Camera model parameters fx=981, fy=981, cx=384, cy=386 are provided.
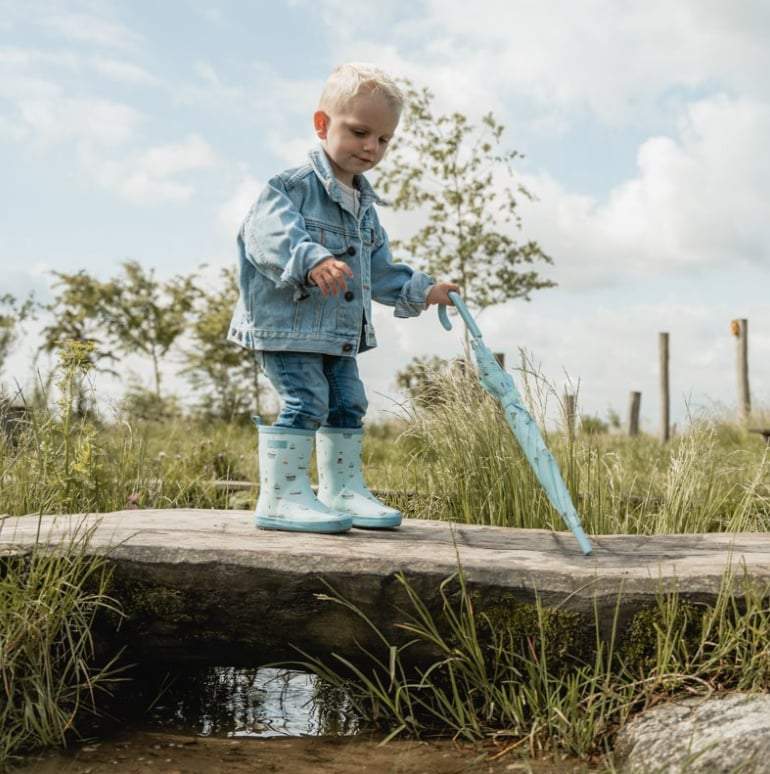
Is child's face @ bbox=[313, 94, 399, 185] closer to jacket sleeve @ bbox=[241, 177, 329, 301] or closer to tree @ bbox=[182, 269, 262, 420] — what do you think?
jacket sleeve @ bbox=[241, 177, 329, 301]

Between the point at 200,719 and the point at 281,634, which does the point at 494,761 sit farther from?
the point at 200,719

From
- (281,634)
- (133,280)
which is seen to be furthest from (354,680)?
(133,280)

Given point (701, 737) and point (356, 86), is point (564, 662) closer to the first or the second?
point (701, 737)

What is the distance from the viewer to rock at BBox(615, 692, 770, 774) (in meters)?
2.61

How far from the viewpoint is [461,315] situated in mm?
3701

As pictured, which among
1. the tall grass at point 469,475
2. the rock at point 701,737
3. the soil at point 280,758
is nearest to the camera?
the rock at point 701,737

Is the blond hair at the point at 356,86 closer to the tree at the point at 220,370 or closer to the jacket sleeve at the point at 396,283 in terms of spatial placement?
the jacket sleeve at the point at 396,283

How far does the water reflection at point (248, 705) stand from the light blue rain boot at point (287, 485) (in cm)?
55

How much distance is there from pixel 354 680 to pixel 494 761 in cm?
73

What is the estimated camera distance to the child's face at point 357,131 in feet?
11.3

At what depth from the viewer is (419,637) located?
312cm

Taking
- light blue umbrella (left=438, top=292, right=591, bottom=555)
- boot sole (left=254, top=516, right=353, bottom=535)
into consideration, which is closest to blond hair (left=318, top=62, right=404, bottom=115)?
light blue umbrella (left=438, top=292, right=591, bottom=555)

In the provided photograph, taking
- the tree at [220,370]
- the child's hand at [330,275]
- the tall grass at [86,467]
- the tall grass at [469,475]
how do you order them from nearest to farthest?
the child's hand at [330,275] < the tall grass at [86,467] < the tall grass at [469,475] < the tree at [220,370]

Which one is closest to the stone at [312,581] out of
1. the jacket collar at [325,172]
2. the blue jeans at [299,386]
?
the blue jeans at [299,386]
